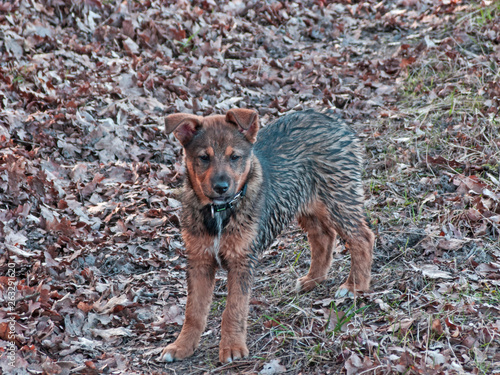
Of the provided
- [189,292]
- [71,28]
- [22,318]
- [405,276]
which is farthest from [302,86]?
[22,318]

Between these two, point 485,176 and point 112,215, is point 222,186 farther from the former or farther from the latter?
point 485,176

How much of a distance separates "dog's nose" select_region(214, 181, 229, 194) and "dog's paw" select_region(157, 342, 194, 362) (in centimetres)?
142

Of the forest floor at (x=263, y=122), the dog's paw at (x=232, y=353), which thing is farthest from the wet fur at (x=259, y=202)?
the forest floor at (x=263, y=122)

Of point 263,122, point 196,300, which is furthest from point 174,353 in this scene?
point 263,122

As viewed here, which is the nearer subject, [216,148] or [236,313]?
[236,313]

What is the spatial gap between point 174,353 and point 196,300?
49 centimetres

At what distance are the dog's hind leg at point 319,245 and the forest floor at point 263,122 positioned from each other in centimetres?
20

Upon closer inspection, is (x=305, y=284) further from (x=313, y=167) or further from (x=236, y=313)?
(x=236, y=313)

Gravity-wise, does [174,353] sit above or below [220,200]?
below

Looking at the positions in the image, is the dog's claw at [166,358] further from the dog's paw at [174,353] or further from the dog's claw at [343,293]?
the dog's claw at [343,293]

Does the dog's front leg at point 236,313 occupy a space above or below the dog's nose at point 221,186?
below

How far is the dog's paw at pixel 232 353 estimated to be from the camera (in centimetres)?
483

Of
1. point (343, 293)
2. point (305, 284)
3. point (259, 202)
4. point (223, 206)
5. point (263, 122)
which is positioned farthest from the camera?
point (263, 122)

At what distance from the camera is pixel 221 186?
4840mm
